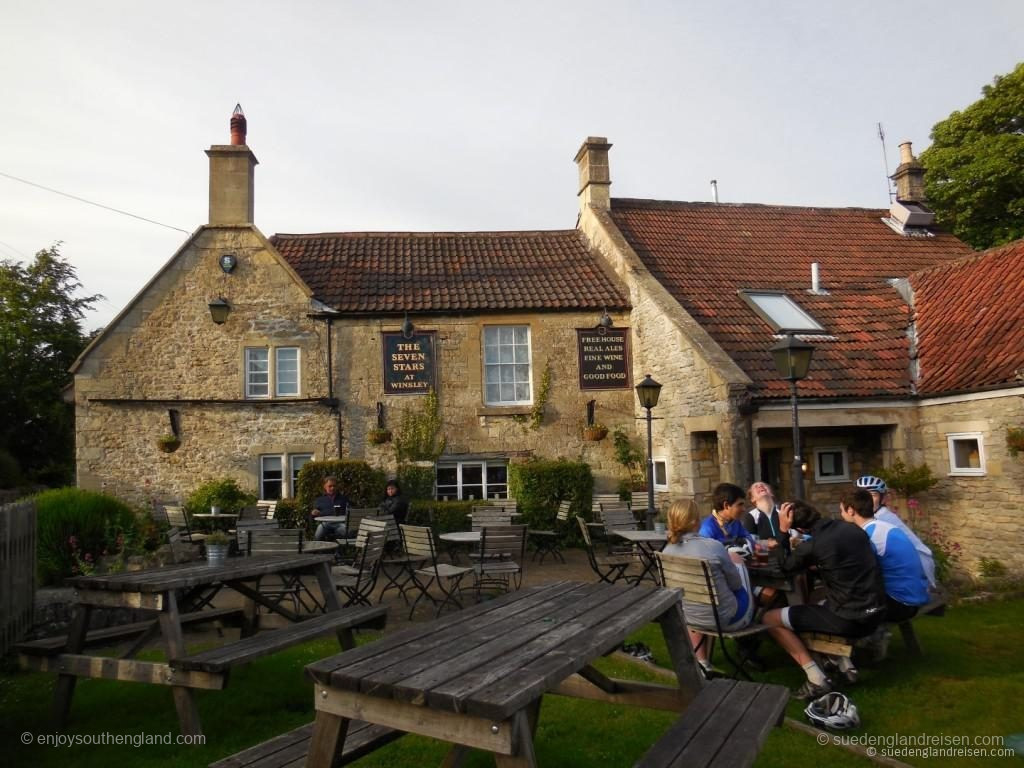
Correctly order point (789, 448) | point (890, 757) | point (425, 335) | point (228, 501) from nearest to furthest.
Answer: point (890, 757)
point (789, 448)
point (228, 501)
point (425, 335)

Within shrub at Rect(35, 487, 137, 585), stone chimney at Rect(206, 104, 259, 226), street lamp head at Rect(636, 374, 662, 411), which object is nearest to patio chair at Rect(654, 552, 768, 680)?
street lamp head at Rect(636, 374, 662, 411)

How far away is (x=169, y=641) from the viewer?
4441 millimetres

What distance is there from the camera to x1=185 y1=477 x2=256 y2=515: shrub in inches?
535

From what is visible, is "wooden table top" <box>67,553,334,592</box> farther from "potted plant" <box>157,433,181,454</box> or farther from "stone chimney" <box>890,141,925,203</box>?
"stone chimney" <box>890,141,925,203</box>

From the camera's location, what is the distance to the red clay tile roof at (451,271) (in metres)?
14.9

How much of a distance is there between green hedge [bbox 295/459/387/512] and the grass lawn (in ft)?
21.4

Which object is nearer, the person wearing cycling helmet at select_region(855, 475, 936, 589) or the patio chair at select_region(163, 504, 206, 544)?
the person wearing cycling helmet at select_region(855, 475, 936, 589)

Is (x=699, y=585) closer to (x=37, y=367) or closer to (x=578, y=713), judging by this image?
(x=578, y=713)

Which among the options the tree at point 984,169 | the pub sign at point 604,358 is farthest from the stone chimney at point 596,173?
the tree at point 984,169

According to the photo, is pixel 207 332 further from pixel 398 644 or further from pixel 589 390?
pixel 398 644

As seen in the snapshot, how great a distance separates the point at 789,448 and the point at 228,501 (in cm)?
1109

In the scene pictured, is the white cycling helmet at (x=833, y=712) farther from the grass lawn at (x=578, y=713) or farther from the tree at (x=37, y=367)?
the tree at (x=37, y=367)

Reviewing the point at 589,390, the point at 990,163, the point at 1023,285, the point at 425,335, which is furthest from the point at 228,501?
the point at 990,163

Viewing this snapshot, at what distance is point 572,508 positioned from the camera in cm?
1305
